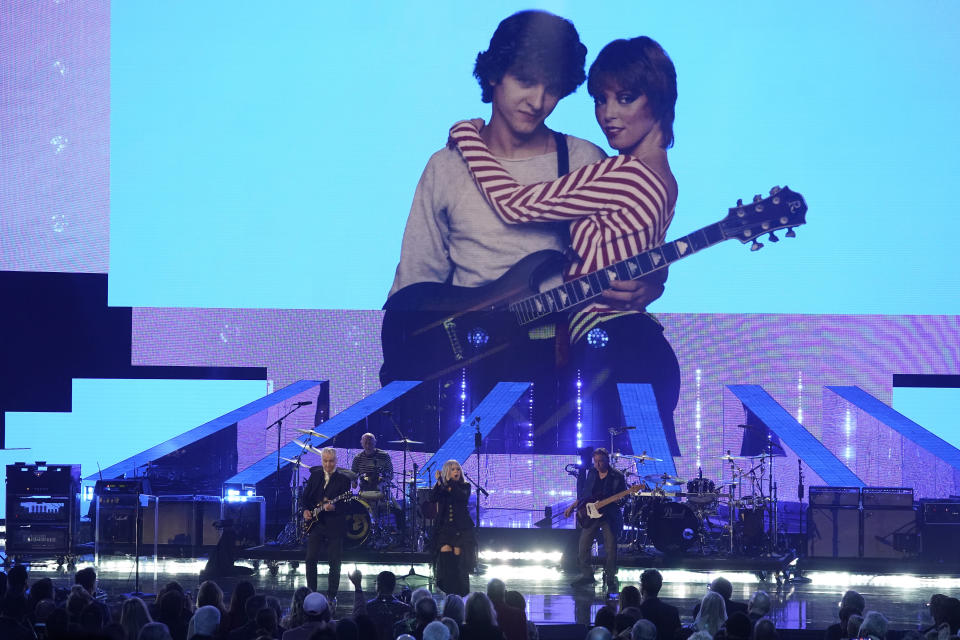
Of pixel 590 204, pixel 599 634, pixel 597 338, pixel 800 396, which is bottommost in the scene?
pixel 599 634

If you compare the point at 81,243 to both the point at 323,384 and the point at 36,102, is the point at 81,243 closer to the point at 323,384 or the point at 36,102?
the point at 36,102

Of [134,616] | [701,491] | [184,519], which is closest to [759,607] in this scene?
[134,616]

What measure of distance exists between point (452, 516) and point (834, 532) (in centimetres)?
447

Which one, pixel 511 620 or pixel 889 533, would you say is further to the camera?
pixel 889 533

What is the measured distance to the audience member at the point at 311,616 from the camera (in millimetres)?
5582

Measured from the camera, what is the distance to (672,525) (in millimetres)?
11406

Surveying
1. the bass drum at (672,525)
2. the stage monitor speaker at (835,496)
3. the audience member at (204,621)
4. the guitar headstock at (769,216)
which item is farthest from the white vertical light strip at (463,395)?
the audience member at (204,621)

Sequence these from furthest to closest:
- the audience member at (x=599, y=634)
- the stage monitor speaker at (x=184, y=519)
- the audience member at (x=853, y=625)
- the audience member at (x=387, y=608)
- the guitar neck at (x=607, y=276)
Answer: the guitar neck at (x=607, y=276) → the stage monitor speaker at (x=184, y=519) → the audience member at (x=387, y=608) → the audience member at (x=853, y=625) → the audience member at (x=599, y=634)

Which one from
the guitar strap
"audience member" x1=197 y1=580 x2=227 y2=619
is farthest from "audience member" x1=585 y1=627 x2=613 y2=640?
the guitar strap

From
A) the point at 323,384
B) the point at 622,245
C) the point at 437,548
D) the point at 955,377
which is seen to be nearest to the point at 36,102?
the point at 323,384

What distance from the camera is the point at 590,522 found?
1078cm

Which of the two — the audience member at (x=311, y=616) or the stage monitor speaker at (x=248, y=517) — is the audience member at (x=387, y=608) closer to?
the audience member at (x=311, y=616)

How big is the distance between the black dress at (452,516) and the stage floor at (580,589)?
754 millimetres

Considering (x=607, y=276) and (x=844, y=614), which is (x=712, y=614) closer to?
(x=844, y=614)
